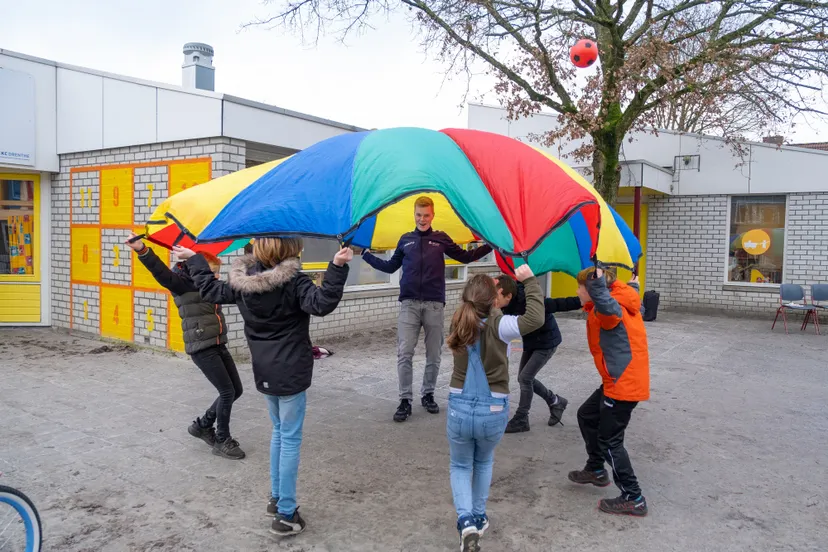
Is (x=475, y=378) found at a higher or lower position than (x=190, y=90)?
lower

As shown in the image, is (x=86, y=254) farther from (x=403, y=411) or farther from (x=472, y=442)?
(x=472, y=442)

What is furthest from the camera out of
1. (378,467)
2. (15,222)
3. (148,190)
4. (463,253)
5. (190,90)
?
(15,222)

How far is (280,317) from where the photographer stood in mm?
3691

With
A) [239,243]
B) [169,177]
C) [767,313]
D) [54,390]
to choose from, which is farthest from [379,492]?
[767,313]

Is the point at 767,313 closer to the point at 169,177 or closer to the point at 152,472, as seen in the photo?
the point at 169,177

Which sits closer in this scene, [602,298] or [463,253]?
[602,298]

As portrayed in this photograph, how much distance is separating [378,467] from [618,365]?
1.96 meters

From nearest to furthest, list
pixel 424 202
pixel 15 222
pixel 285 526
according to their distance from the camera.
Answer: pixel 285 526 < pixel 424 202 < pixel 15 222

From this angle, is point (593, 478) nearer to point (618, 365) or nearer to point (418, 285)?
point (618, 365)

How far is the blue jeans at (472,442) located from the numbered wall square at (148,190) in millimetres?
6513

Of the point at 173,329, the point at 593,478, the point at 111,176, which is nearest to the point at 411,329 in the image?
the point at 593,478

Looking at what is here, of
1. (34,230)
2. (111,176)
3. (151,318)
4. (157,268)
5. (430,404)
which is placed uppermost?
(111,176)

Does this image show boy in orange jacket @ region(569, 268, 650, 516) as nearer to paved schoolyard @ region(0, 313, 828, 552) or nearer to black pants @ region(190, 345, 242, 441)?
paved schoolyard @ region(0, 313, 828, 552)

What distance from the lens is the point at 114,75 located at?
9.21 metres
